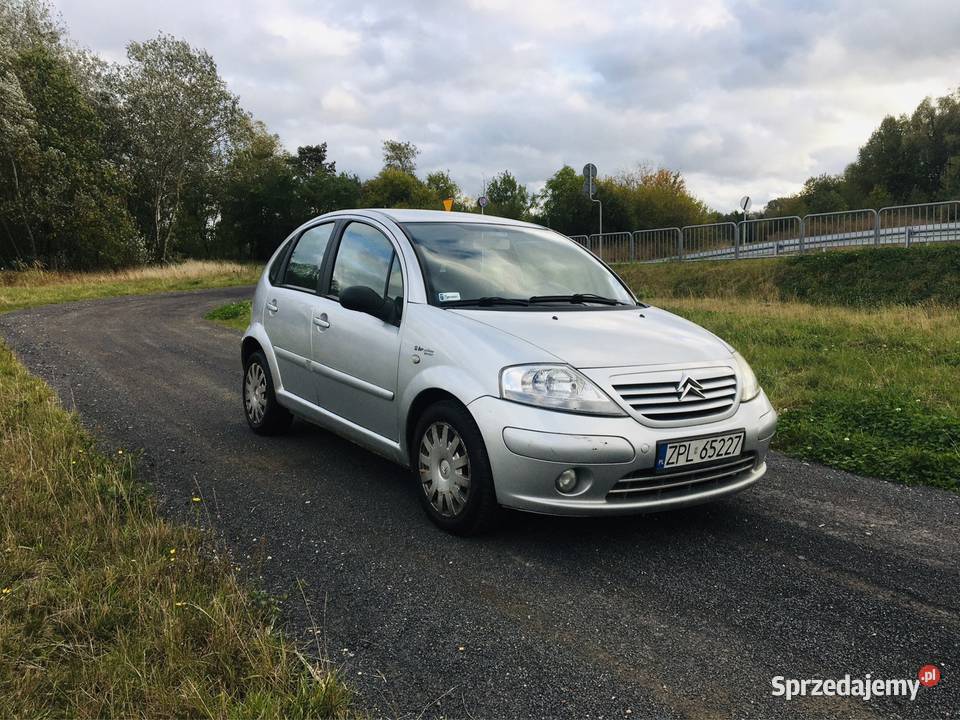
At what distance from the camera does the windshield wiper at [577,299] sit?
15.0 feet

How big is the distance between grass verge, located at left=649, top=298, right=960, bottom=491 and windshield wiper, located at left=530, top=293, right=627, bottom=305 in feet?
6.83

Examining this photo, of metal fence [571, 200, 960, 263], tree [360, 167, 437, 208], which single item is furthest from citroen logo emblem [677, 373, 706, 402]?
tree [360, 167, 437, 208]

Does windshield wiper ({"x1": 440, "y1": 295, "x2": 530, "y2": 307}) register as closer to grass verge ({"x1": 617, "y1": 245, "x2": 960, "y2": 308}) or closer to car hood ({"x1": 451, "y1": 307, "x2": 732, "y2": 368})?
car hood ({"x1": 451, "y1": 307, "x2": 732, "y2": 368})

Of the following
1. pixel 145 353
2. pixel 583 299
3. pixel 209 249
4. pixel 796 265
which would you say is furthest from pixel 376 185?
pixel 583 299

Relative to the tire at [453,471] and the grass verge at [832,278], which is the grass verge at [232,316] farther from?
the tire at [453,471]

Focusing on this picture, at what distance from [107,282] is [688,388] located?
3013 cm

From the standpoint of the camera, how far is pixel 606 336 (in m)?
4.02

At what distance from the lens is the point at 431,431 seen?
401 centimetres

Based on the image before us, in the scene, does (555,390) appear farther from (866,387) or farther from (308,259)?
(866,387)

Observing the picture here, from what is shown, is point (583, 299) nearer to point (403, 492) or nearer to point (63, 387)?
point (403, 492)

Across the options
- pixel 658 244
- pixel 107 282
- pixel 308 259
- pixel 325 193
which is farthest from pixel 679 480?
pixel 325 193

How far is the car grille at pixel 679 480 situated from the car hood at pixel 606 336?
22.0 inches

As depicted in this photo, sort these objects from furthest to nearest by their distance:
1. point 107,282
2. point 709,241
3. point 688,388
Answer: point 107,282, point 709,241, point 688,388

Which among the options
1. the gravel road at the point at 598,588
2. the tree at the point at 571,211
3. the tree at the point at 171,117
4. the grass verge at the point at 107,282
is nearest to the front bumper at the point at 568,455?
the gravel road at the point at 598,588
